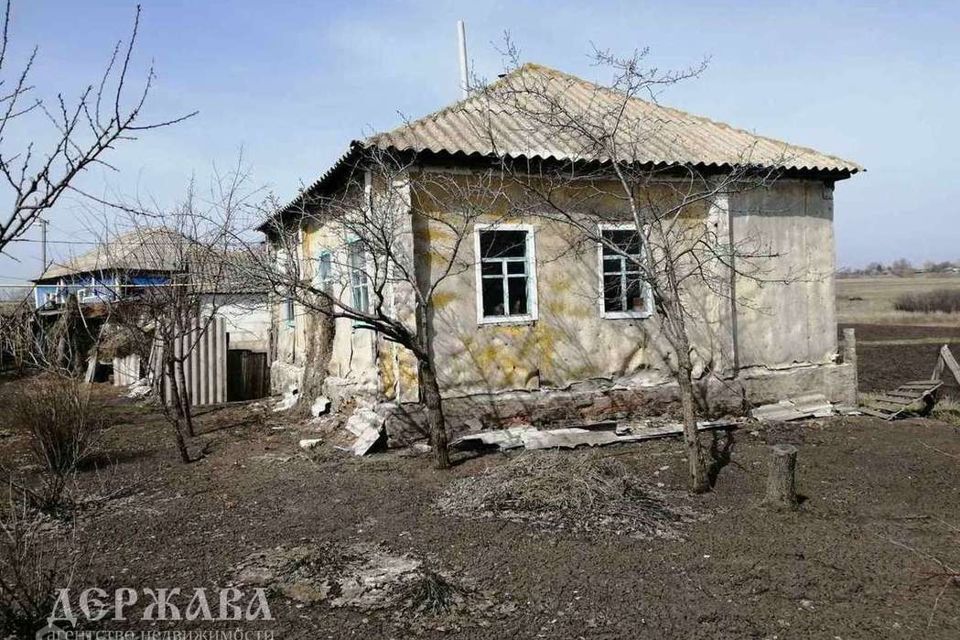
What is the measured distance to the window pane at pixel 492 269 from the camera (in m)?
8.50

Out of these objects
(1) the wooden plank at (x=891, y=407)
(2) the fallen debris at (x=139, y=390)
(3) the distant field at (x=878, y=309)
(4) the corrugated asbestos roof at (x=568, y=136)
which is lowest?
(1) the wooden plank at (x=891, y=407)

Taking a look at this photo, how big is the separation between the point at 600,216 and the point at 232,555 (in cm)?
594

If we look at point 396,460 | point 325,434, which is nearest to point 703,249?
point 396,460

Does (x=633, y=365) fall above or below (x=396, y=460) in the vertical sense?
above

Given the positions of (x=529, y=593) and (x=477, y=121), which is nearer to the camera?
(x=529, y=593)

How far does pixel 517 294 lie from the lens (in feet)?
28.6

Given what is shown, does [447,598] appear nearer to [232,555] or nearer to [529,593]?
[529,593]

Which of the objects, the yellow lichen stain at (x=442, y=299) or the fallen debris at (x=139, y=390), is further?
the fallen debris at (x=139, y=390)

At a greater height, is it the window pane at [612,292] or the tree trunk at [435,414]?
the window pane at [612,292]

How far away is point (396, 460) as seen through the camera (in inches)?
296

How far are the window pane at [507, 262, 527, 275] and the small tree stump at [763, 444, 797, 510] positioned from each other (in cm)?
383

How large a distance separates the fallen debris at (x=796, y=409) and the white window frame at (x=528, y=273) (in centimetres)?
343

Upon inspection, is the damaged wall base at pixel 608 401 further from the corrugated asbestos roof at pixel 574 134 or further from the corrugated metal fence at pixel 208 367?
the corrugated metal fence at pixel 208 367

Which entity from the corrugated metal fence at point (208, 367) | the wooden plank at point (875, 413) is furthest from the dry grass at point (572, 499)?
the corrugated metal fence at point (208, 367)
